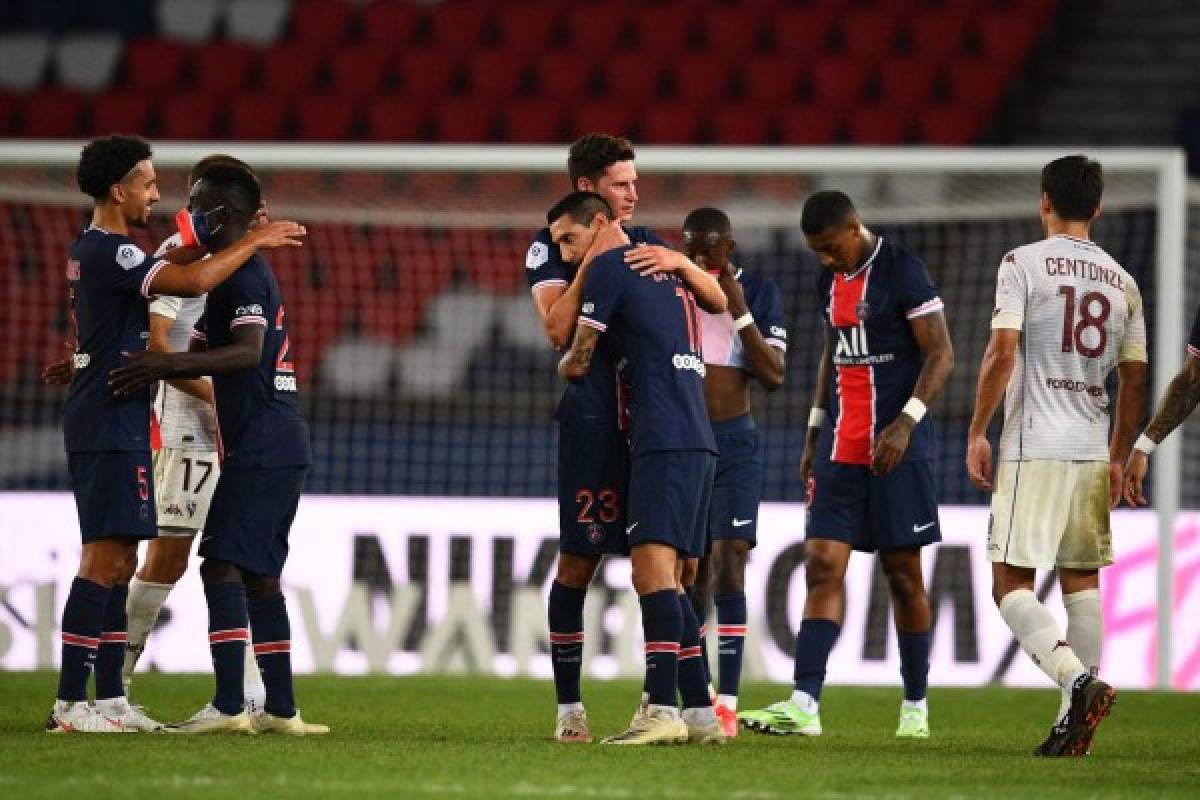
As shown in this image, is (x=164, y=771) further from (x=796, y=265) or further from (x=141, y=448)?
(x=796, y=265)

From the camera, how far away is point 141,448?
7.39 metres

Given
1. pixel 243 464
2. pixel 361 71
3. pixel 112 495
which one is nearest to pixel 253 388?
pixel 243 464

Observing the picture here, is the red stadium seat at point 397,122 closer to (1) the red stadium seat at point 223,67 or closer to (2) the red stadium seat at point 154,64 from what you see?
(1) the red stadium seat at point 223,67

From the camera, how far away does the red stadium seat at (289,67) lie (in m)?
18.4

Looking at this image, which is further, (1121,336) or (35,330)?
(35,330)

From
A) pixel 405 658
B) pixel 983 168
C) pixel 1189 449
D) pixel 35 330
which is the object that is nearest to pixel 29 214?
pixel 35 330

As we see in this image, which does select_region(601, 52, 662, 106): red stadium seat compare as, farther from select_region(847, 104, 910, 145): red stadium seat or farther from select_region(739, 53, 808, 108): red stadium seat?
select_region(847, 104, 910, 145): red stadium seat

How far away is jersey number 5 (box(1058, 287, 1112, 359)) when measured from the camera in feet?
24.3

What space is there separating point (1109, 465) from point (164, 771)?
3.51 m

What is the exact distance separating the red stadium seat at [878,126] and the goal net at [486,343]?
40.5 inches

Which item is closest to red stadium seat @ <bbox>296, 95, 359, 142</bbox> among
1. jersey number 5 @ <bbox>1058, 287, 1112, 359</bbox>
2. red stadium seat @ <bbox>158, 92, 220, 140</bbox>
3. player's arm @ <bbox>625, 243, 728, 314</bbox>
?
red stadium seat @ <bbox>158, 92, 220, 140</bbox>

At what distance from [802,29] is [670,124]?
1.66 metres

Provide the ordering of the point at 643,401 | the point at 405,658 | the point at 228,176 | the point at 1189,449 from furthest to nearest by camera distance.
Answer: the point at 1189,449 < the point at 405,658 < the point at 228,176 < the point at 643,401

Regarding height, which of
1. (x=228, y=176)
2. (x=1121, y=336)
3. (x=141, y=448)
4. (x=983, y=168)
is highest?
(x=983, y=168)
